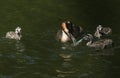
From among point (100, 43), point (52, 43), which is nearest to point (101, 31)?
point (100, 43)

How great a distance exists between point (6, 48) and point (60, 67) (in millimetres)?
2744

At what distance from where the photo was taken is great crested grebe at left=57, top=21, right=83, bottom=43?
68.5 feet

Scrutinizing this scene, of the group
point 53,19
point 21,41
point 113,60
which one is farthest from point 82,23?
point 113,60

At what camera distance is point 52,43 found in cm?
2009

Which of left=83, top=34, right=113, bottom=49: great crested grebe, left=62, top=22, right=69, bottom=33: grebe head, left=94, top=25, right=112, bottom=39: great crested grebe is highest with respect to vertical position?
left=62, top=22, right=69, bottom=33: grebe head

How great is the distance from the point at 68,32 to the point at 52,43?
5.34ft

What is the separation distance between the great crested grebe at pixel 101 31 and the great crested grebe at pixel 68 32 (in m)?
0.73

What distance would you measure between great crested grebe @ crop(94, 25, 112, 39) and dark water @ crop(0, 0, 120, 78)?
269 millimetres

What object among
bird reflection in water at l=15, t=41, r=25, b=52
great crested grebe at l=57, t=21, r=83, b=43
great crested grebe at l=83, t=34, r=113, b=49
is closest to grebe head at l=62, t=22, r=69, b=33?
great crested grebe at l=57, t=21, r=83, b=43

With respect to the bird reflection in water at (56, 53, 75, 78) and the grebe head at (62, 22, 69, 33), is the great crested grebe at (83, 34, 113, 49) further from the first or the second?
the grebe head at (62, 22, 69, 33)

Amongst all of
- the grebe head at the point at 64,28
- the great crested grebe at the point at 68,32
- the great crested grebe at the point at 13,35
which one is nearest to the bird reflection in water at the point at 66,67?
the great crested grebe at the point at 68,32

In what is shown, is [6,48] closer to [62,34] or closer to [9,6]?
[62,34]

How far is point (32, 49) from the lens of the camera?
19.1 m

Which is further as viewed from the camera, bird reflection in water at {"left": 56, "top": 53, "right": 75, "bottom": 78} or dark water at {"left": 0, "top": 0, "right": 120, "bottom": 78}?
dark water at {"left": 0, "top": 0, "right": 120, "bottom": 78}
